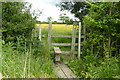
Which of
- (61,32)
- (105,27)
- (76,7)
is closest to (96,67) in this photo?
(105,27)

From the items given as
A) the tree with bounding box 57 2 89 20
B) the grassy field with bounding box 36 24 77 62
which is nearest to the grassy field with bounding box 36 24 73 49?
the grassy field with bounding box 36 24 77 62

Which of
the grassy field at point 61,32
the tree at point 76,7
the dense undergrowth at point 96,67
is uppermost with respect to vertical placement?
the tree at point 76,7

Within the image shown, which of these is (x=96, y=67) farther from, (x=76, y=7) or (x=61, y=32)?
(x=76, y=7)

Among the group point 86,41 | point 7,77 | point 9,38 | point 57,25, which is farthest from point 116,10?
point 7,77

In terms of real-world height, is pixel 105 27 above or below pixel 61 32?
above

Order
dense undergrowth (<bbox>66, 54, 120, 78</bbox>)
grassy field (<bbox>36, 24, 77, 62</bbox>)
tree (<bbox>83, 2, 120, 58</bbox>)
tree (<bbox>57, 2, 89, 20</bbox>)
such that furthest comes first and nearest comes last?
tree (<bbox>57, 2, 89, 20</bbox>) → grassy field (<bbox>36, 24, 77, 62</bbox>) → tree (<bbox>83, 2, 120, 58</bbox>) → dense undergrowth (<bbox>66, 54, 120, 78</bbox>)

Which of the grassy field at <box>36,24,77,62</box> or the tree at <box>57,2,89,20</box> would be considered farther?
the tree at <box>57,2,89,20</box>

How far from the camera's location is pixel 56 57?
127 inches

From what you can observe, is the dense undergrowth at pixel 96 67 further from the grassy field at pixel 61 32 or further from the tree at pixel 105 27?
the grassy field at pixel 61 32

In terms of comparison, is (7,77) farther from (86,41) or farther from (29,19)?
(86,41)

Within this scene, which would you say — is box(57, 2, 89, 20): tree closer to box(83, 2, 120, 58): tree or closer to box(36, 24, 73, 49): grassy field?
box(36, 24, 73, 49): grassy field

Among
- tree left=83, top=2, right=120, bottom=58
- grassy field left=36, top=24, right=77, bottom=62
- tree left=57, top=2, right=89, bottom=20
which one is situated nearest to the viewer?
tree left=83, top=2, right=120, bottom=58

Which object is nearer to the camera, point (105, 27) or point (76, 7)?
point (105, 27)

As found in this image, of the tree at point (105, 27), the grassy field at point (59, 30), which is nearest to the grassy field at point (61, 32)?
the grassy field at point (59, 30)
